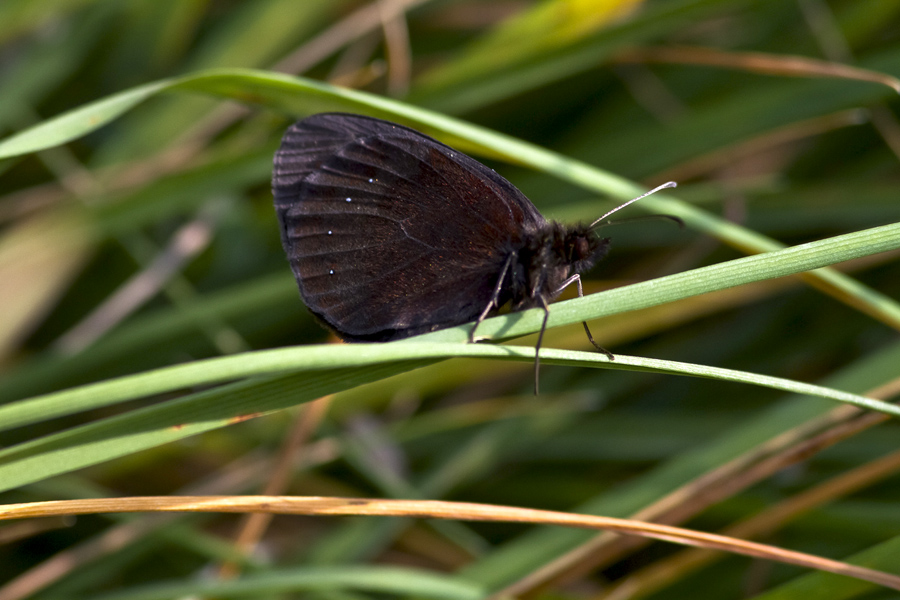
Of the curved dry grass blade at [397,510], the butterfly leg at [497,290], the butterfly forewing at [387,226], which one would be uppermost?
the butterfly forewing at [387,226]

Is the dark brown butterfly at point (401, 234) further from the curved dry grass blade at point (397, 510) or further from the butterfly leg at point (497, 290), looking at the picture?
the curved dry grass blade at point (397, 510)

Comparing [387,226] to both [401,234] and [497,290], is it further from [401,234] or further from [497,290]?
[497,290]

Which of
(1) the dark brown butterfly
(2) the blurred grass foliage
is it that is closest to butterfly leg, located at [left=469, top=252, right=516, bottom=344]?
(1) the dark brown butterfly

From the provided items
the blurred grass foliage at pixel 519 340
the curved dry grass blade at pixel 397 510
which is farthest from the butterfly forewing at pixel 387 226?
the curved dry grass blade at pixel 397 510

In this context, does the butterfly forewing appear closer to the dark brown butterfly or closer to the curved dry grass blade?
the dark brown butterfly

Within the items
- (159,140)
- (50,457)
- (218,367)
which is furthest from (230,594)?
(159,140)

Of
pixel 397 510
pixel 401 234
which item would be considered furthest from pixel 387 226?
pixel 397 510

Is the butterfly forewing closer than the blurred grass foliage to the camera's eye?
Yes

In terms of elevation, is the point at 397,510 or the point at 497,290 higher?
the point at 497,290
